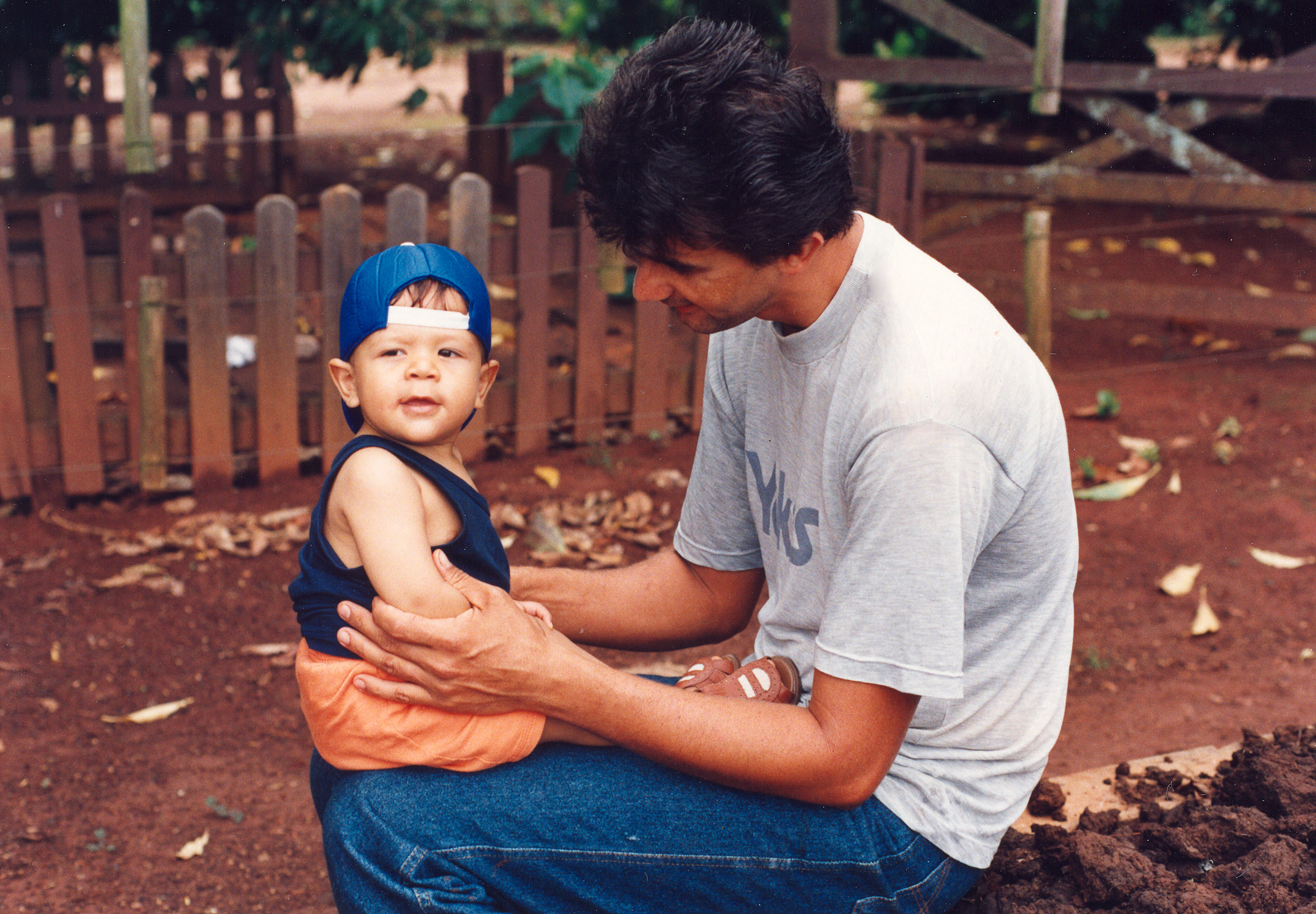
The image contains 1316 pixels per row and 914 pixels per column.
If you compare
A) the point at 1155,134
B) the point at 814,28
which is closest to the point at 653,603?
the point at 1155,134

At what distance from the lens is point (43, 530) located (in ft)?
14.5

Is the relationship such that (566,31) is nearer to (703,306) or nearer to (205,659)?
(205,659)

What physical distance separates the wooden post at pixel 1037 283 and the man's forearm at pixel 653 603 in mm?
3217

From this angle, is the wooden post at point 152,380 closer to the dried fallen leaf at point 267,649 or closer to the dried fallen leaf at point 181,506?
the dried fallen leaf at point 181,506

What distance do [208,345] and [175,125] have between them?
3.85 metres

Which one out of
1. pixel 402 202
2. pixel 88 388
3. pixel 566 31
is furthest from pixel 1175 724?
pixel 566 31

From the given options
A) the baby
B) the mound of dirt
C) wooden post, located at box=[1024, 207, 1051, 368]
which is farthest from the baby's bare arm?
wooden post, located at box=[1024, 207, 1051, 368]

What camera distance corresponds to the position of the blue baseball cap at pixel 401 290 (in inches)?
78.2

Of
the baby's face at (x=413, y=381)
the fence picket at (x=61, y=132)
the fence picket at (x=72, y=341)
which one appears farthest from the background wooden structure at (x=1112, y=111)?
the fence picket at (x=61, y=132)

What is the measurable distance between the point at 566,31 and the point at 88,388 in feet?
24.1

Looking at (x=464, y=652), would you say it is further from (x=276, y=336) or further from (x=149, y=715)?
(x=276, y=336)

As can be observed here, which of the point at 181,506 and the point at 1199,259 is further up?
the point at 1199,259

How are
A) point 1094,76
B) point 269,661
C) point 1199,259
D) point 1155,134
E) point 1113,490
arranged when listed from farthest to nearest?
point 1199,259
point 1155,134
point 1094,76
point 1113,490
point 269,661

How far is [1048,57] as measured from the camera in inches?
→ 227
